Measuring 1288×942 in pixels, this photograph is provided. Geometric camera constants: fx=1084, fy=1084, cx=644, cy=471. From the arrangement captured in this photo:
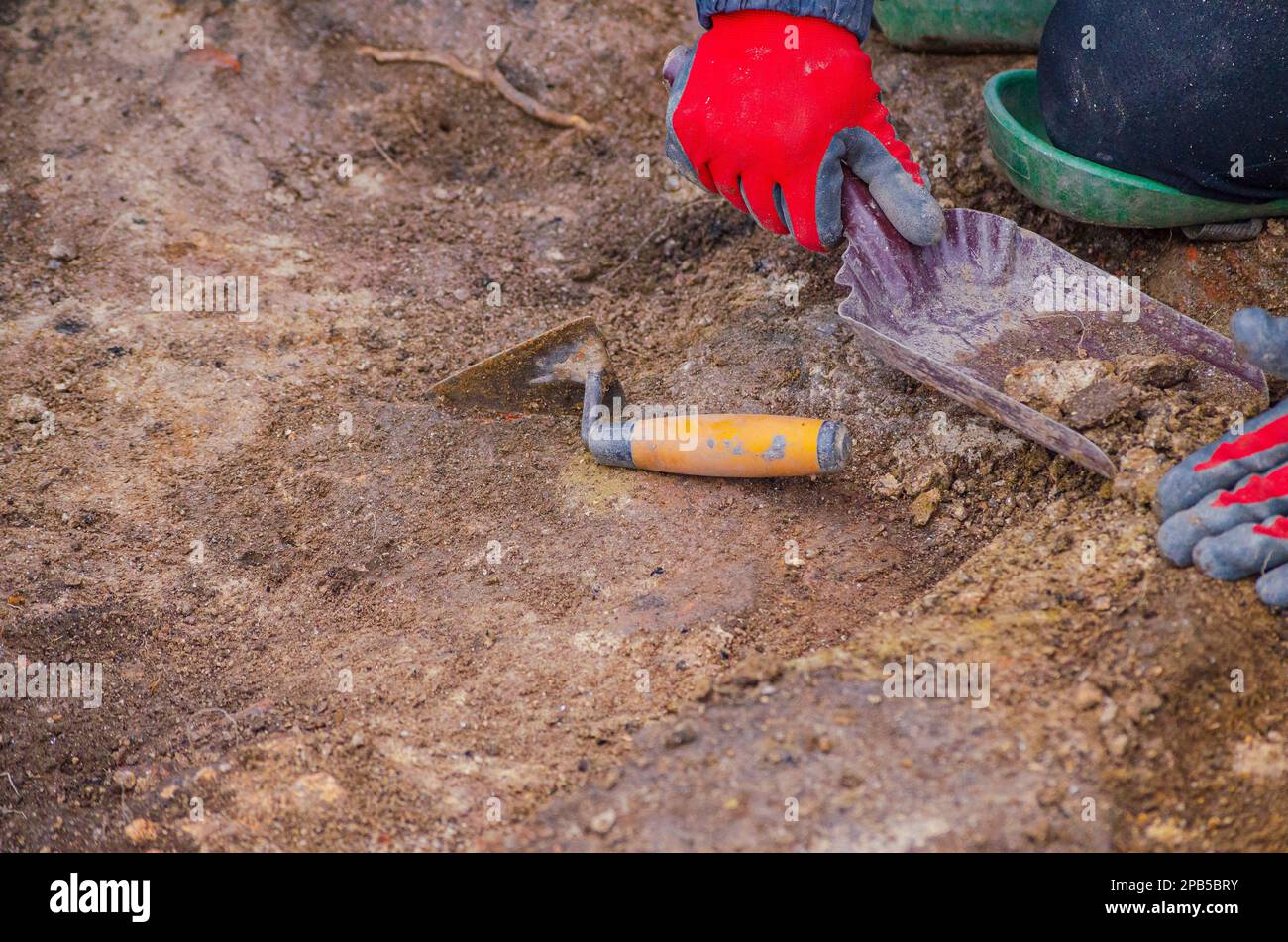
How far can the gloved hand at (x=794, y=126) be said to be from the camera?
237cm

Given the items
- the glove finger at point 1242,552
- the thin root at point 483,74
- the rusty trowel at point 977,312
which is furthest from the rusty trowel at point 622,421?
the thin root at point 483,74

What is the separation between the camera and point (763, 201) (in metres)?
2.49

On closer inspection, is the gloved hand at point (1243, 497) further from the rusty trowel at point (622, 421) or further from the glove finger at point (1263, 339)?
the rusty trowel at point (622, 421)

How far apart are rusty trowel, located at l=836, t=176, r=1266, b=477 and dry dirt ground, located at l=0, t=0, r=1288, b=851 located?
171mm

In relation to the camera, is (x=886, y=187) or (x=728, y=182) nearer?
(x=886, y=187)

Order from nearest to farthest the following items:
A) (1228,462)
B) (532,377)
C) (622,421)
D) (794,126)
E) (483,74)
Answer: (1228,462), (794,126), (622,421), (532,377), (483,74)

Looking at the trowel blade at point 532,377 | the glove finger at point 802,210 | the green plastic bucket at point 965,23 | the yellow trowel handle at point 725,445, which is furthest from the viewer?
the green plastic bucket at point 965,23

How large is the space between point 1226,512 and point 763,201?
117 centimetres

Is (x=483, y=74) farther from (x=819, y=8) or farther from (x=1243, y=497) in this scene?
(x=1243, y=497)

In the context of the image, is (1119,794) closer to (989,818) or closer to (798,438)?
(989,818)

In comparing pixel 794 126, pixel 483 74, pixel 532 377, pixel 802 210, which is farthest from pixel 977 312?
pixel 483 74

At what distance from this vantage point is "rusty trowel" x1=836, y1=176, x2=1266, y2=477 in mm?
2352

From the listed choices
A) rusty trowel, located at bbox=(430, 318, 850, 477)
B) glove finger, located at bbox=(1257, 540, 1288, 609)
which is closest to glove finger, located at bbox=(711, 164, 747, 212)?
rusty trowel, located at bbox=(430, 318, 850, 477)

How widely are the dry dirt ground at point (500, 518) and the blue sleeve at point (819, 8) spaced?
0.63 metres
